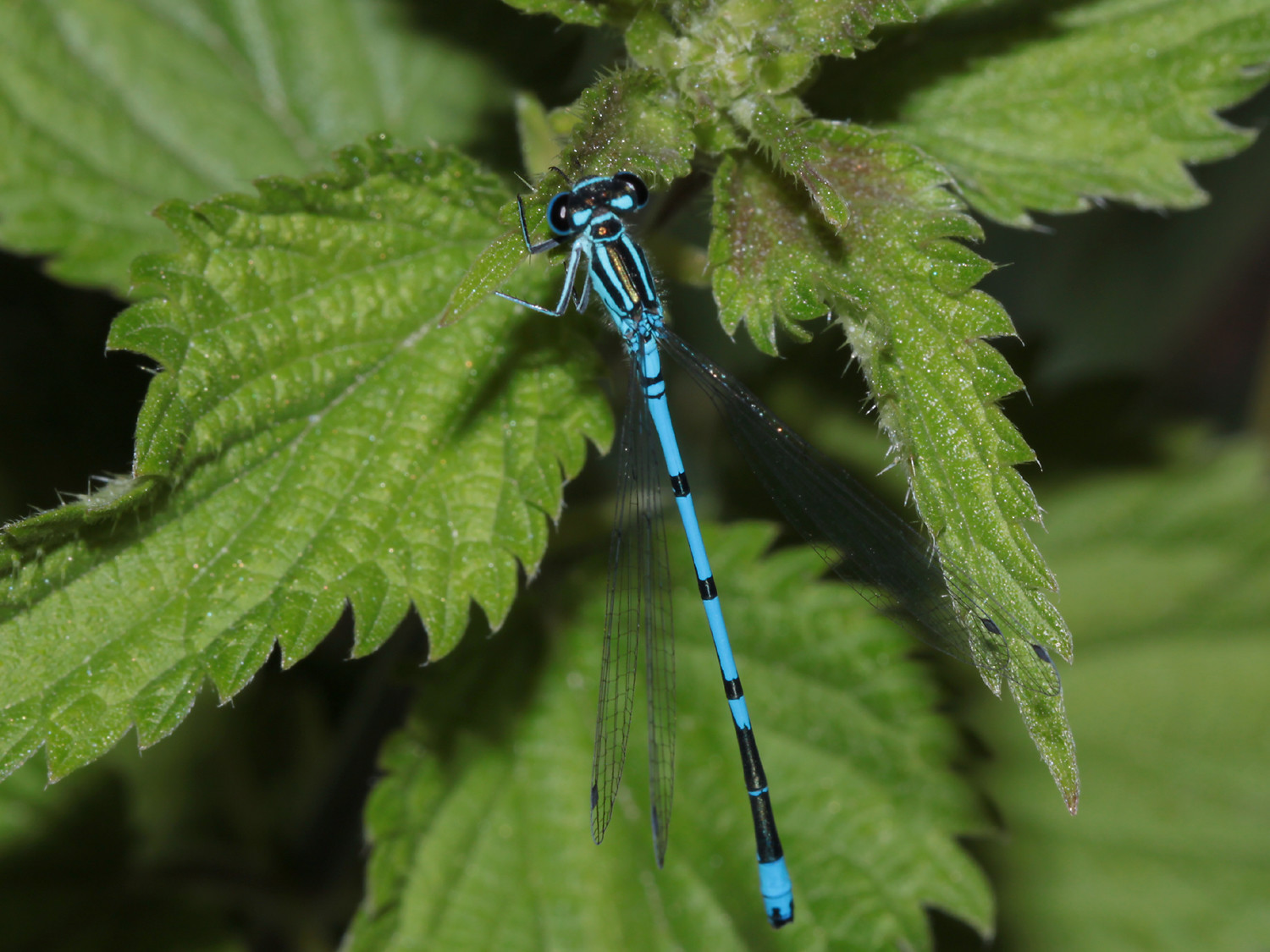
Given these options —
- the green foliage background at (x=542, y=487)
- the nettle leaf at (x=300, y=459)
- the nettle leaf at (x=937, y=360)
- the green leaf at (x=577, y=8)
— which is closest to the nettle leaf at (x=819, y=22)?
the green foliage background at (x=542, y=487)

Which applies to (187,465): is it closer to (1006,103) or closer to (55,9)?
(55,9)

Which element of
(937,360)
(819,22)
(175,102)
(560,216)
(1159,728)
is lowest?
(1159,728)

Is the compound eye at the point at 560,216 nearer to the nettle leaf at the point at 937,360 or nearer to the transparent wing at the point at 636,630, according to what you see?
the nettle leaf at the point at 937,360

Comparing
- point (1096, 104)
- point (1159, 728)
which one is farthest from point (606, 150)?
point (1159, 728)

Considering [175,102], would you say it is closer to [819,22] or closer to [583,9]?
[583,9]

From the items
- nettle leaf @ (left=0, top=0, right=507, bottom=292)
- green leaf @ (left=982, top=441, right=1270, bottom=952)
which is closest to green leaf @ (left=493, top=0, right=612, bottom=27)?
nettle leaf @ (left=0, top=0, right=507, bottom=292)

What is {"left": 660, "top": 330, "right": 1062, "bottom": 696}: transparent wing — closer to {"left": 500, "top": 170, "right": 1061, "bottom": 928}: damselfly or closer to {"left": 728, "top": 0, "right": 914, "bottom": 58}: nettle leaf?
{"left": 500, "top": 170, "right": 1061, "bottom": 928}: damselfly
